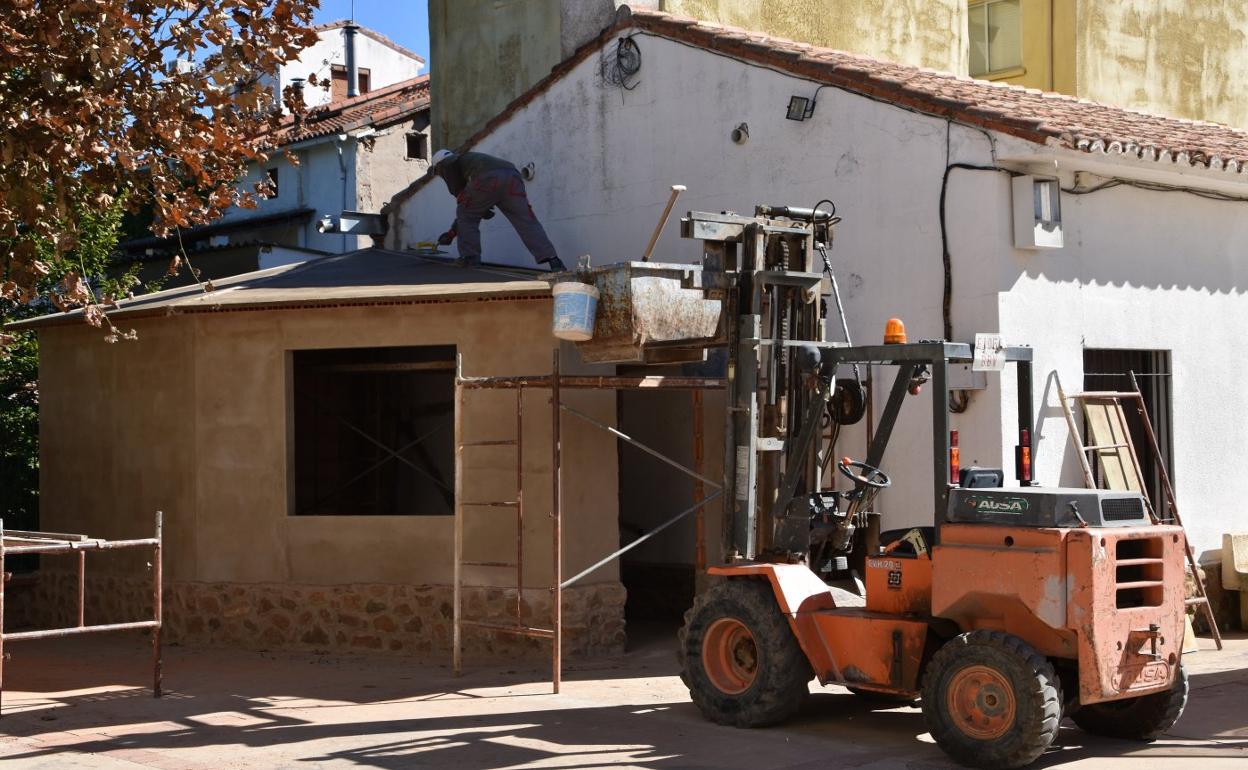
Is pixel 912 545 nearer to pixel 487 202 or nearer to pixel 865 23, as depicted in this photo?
pixel 487 202

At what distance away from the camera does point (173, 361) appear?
1421cm

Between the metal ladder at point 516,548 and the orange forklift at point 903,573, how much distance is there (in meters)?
1.67

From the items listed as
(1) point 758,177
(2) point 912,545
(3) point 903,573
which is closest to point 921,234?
(1) point 758,177

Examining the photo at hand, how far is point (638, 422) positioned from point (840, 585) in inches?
204

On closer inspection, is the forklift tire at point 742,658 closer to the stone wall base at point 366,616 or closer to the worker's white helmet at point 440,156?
the stone wall base at point 366,616

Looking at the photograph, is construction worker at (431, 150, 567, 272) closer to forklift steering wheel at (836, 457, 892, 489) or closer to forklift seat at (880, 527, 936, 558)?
forklift steering wheel at (836, 457, 892, 489)

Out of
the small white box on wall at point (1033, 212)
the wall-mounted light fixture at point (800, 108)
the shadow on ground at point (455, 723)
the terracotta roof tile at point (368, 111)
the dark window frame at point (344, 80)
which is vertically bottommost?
the shadow on ground at point (455, 723)

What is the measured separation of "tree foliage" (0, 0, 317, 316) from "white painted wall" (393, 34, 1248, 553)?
190 inches

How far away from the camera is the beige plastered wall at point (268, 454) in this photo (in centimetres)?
1294

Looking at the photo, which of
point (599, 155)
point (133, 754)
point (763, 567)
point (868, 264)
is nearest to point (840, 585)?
point (763, 567)

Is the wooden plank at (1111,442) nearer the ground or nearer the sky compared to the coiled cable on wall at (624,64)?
nearer the ground

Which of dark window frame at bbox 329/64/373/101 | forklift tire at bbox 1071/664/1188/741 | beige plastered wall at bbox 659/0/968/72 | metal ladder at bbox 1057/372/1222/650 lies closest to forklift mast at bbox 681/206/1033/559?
forklift tire at bbox 1071/664/1188/741

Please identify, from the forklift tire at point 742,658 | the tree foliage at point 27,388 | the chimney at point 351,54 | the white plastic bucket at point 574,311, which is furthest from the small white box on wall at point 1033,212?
the chimney at point 351,54

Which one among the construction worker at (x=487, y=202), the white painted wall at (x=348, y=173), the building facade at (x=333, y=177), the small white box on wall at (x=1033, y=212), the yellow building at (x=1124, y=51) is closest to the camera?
the small white box on wall at (x=1033, y=212)
